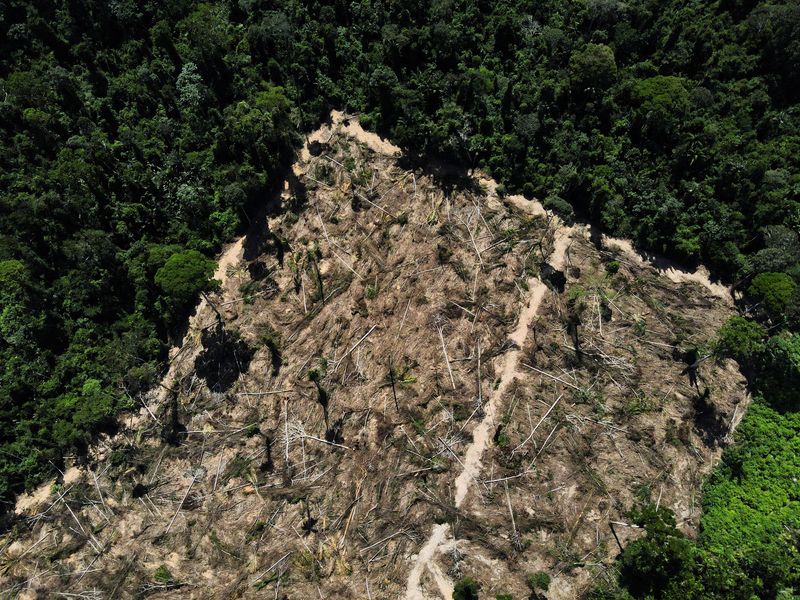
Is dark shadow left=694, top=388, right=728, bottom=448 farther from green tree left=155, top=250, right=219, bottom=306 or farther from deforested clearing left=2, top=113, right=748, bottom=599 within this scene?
green tree left=155, top=250, right=219, bottom=306

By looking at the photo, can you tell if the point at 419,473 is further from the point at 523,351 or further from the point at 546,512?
the point at 523,351

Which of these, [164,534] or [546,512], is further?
[164,534]

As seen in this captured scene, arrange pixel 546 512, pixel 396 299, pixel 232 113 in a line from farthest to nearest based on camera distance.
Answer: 1. pixel 232 113
2. pixel 396 299
3. pixel 546 512

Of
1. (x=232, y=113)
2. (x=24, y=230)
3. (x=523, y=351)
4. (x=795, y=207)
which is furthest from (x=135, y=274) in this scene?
(x=795, y=207)

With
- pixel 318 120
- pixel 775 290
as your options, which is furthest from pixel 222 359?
pixel 775 290

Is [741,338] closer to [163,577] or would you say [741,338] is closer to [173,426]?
[173,426]

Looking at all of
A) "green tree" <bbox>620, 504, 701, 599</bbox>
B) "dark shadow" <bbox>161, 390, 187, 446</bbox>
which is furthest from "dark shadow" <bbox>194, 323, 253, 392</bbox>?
"green tree" <bbox>620, 504, 701, 599</bbox>

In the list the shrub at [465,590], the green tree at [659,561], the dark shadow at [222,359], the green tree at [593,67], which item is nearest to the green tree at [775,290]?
the green tree at [659,561]
